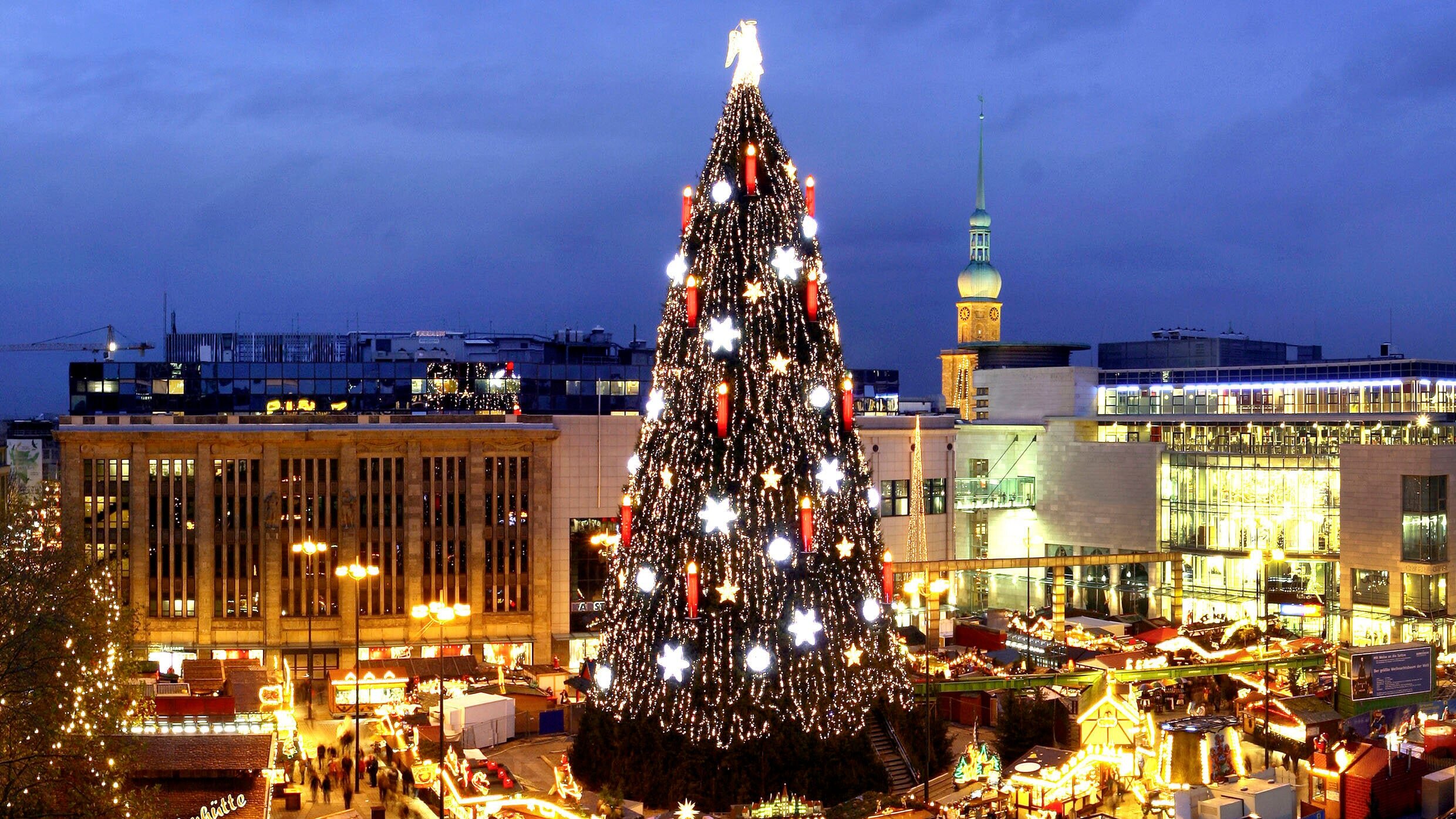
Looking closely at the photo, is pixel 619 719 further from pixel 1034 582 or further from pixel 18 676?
pixel 1034 582

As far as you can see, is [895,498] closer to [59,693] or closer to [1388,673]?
[1388,673]

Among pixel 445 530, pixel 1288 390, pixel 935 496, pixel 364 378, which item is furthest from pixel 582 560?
pixel 364 378

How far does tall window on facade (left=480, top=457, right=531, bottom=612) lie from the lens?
220 feet

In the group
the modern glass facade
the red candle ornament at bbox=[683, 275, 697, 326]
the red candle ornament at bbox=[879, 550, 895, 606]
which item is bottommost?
the red candle ornament at bbox=[879, 550, 895, 606]

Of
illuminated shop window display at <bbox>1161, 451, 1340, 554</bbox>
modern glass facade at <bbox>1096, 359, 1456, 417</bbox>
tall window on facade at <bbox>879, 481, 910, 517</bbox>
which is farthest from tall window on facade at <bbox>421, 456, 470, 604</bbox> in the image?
modern glass facade at <bbox>1096, 359, 1456, 417</bbox>

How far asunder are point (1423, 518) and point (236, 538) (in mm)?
52961

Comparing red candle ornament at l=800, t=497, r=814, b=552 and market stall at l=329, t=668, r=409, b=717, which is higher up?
red candle ornament at l=800, t=497, r=814, b=552

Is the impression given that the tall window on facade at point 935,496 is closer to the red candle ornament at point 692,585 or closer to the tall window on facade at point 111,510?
the tall window on facade at point 111,510

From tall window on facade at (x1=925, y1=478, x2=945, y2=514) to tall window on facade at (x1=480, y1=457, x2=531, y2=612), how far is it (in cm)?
2199

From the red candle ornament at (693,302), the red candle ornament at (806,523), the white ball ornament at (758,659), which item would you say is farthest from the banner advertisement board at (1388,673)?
the red candle ornament at (693,302)

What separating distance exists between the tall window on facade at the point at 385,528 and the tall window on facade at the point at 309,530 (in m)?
1.20

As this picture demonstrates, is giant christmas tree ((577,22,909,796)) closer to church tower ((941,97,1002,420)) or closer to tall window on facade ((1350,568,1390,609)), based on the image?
tall window on facade ((1350,568,1390,609))

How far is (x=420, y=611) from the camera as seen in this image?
56562 millimetres

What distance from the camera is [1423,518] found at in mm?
69000
